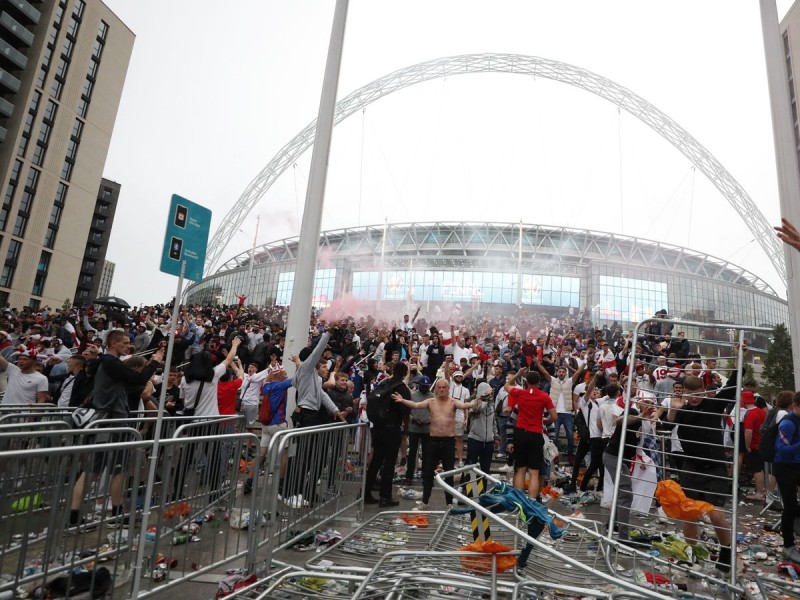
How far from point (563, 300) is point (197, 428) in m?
49.7

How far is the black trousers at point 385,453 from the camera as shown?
7.41 m

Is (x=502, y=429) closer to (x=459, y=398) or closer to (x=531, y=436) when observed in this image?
(x=459, y=398)

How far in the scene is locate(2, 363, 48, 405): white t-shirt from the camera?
8.11 meters

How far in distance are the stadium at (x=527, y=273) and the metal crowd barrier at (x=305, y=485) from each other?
1722 inches

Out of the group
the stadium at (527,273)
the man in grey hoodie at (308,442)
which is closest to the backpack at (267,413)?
→ the man in grey hoodie at (308,442)

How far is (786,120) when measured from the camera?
8.12 meters

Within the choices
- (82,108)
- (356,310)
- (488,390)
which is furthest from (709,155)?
(82,108)

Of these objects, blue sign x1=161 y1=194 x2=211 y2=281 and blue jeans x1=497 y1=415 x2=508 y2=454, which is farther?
blue jeans x1=497 y1=415 x2=508 y2=454

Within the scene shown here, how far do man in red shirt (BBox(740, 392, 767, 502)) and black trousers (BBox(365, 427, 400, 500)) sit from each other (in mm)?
6278

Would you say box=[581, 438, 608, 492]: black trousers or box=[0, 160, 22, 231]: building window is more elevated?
box=[0, 160, 22, 231]: building window

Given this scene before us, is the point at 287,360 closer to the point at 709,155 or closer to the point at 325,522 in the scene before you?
the point at 325,522

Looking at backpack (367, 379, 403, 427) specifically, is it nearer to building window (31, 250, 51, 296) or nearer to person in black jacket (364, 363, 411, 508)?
person in black jacket (364, 363, 411, 508)

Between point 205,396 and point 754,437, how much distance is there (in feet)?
30.9

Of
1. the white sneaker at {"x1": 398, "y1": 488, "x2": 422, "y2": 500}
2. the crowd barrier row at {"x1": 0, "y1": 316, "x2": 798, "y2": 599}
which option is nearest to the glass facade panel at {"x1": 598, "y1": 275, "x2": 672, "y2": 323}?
the white sneaker at {"x1": 398, "y1": 488, "x2": 422, "y2": 500}
